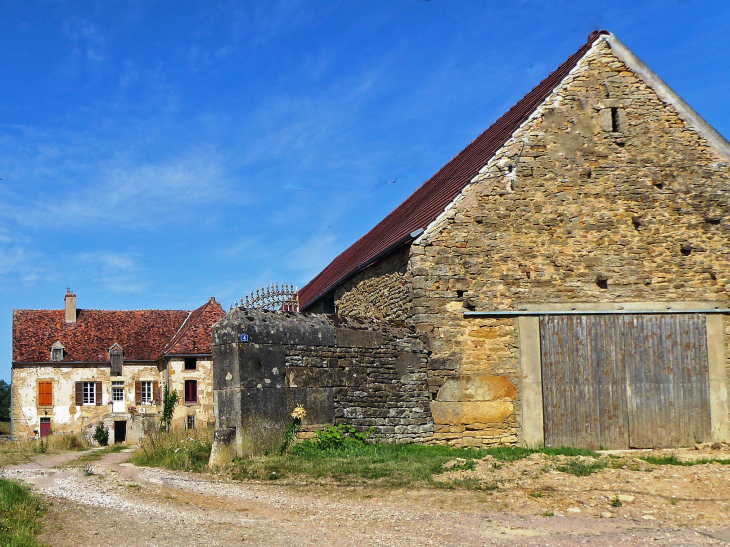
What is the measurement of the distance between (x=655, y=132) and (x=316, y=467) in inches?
310

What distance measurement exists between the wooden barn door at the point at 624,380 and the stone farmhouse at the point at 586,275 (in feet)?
0.07

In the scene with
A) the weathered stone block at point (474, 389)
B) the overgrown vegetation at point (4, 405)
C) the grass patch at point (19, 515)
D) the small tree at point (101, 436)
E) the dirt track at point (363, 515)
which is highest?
the weathered stone block at point (474, 389)

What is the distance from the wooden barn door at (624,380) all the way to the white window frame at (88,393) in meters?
27.5

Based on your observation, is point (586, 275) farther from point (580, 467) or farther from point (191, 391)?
point (191, 391)

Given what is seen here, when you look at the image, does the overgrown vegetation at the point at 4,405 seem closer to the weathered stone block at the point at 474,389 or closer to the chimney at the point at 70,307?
the chimney at the point at 70,307

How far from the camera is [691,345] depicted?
11.3m

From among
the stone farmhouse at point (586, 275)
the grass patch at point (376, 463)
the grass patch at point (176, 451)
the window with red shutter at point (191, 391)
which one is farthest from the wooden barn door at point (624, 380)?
the window with red shutter at point (191, 391)

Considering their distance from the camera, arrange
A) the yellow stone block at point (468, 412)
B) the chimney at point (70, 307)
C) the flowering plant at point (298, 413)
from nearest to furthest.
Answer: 1. the flowering plant at point (298, 413)
2. the yellow stone block at point (468, 412)
3. the chimney at point (70, 307)

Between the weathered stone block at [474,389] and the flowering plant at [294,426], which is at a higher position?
the weathered stone block at [474,389]

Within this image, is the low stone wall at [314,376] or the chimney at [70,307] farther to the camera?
the chimney at [70,307]

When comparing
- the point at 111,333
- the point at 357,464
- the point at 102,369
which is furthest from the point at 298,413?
the point at 111,333

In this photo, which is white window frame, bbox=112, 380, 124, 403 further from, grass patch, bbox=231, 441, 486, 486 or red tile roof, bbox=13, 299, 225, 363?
grass patch, bbox=231, 441, 486, 486

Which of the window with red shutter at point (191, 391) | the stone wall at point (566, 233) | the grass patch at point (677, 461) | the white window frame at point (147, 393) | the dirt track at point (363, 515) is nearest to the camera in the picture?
the dirt track at point (363, 515)

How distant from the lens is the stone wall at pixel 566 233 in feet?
36.3
